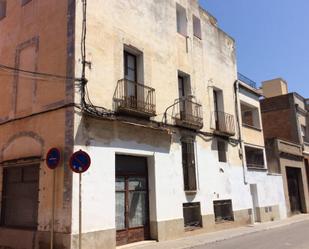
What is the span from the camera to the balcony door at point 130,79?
12.8 meters

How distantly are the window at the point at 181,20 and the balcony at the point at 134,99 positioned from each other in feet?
15.8

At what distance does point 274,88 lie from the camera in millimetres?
33594

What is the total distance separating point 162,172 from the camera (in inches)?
547

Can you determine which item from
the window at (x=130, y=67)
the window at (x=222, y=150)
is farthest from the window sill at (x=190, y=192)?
the window at (x=130, y=67)

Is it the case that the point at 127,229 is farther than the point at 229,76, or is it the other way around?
the point at 229,76

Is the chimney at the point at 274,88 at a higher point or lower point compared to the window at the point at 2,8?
higher

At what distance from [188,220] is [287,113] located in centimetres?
1833

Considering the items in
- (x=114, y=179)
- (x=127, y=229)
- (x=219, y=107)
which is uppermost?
(x=219, y=107)

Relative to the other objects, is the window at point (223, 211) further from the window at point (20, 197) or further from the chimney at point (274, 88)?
the chimney at point (274, 88)

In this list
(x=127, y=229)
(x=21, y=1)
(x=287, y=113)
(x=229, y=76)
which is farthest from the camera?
(x=287, y=113)

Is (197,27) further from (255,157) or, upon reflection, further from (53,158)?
(53,158)

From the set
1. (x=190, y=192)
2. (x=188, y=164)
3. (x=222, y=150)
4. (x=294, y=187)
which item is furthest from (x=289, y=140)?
(x=190, y=192)

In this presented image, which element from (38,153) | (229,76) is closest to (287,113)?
(229,76)

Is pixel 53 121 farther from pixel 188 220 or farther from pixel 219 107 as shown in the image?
pixel 219 107
